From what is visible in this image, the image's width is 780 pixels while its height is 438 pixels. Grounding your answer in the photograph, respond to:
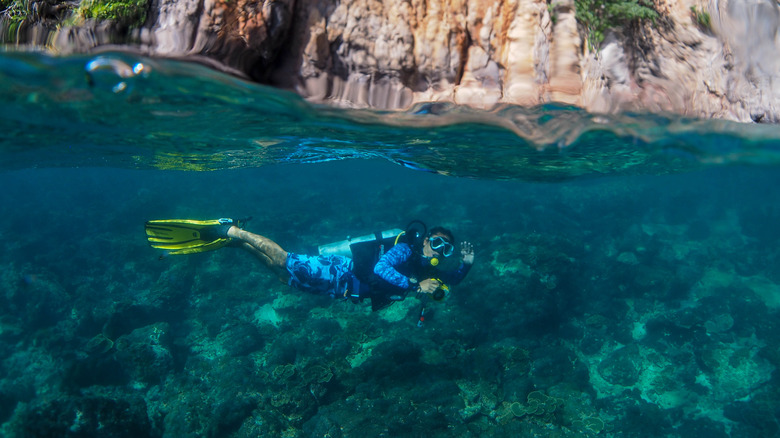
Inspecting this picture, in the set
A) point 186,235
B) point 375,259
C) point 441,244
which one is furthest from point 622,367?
point 186,235

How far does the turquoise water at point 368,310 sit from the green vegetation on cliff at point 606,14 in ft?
3.43

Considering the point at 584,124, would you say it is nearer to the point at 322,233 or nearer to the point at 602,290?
the point at 602,290

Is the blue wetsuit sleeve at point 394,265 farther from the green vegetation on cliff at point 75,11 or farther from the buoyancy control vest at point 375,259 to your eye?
the green vegetation on cliff at point 75,11

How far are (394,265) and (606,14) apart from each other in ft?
21.4

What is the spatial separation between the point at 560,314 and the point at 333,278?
9587mm

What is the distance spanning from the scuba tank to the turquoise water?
2372 millimetres

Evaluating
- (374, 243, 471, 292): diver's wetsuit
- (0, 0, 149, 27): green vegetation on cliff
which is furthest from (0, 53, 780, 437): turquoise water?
(374, 243, 471, 292): diver's wetsuit

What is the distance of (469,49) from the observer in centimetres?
427

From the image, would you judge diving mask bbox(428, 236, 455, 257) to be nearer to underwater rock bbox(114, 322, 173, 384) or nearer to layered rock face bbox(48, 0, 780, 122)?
layered rock face bbox(48, 0, 780, 122)

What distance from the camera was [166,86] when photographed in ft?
16.8

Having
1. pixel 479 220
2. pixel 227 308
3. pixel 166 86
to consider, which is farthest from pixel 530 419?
pixel 479 220

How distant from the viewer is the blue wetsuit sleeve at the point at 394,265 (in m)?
8.79

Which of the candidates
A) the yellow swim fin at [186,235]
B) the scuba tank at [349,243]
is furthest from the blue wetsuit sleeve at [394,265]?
the yellow swim fin at [186,235]

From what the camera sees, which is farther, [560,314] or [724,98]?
[560,314]
